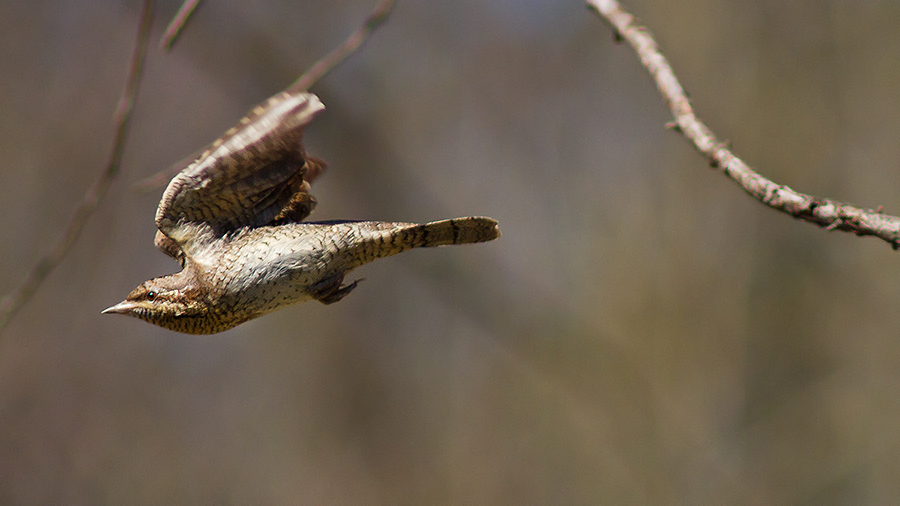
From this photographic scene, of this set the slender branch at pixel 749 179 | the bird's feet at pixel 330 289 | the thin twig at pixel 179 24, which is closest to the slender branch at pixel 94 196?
the thin twig at pixel 179 24

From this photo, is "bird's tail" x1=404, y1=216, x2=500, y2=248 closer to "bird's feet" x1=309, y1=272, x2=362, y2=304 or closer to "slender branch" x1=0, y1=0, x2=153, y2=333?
"bird's feet" x1=309, y1=272, x2=362, y2=304

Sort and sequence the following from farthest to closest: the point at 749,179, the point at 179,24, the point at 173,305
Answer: the point at 173,305 < the point at 179,24 < the point at 749,179

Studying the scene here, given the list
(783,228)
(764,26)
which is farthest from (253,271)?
(764,26)

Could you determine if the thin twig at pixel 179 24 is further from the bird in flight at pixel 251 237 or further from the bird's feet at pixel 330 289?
the bird's feet at pixel 330 289

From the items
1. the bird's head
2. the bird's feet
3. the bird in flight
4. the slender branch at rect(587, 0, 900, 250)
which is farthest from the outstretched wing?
the slender branch at rect(587, 0, 900, 250)

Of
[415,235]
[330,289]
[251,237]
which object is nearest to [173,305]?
[251,237]

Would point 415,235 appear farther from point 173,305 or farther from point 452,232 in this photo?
point 173,305
